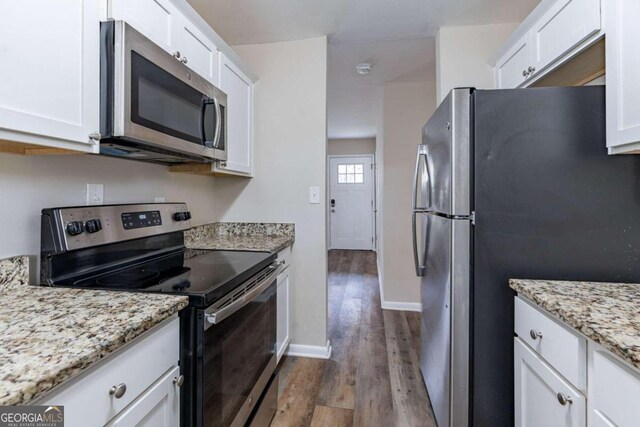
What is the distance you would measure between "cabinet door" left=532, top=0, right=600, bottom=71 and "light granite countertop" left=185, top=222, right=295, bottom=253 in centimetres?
167

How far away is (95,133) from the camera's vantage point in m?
0.99

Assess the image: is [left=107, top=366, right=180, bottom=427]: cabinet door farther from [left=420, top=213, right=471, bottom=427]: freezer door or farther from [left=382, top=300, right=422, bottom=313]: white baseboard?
[left=382, top=300, right=422, bottom=313]: white baseboard

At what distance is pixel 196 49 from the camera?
153 centimetres

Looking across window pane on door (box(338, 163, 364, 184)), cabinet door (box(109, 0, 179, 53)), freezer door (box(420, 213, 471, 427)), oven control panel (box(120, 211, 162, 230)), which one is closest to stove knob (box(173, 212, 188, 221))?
oven control panel (box(120, 211, 162, 230))

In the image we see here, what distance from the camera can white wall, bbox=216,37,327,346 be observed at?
2262 millimetres

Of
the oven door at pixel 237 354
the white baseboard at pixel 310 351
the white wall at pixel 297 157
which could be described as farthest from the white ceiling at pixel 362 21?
the white baseboard at pixel 310 351

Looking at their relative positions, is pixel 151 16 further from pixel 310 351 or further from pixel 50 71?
pixel 310 351

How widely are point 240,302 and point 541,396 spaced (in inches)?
42.8

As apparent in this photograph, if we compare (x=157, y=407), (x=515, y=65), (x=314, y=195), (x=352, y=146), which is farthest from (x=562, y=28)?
(x=352, y=146)

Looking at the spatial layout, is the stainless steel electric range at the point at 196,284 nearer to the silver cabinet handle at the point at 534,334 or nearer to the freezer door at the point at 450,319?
the freezer door at the point at 450,319

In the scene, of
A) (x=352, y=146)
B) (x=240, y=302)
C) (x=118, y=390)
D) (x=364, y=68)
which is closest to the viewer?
(x=118, y=390)

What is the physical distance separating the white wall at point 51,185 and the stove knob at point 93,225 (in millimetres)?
125

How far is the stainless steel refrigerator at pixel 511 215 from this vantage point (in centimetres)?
115

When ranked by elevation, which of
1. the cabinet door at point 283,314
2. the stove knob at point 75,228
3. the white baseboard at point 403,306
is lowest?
the white baseboard at point 403,306
